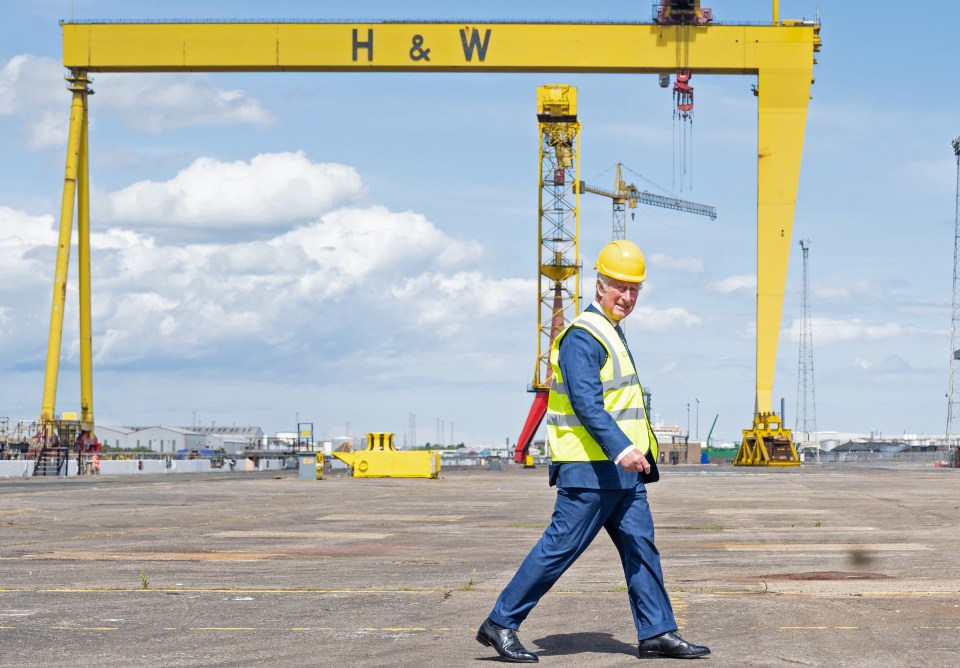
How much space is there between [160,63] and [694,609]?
42.0 meters

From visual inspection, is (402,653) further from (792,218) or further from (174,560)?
(792,218)

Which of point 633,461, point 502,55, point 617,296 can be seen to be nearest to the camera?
point 633,461

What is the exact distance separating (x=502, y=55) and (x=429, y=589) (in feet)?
127

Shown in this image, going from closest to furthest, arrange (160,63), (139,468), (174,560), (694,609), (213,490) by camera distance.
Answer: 1. (694,609)
2. (174,560)
3. (213,490)
4. (160,63)
5. (139,468)

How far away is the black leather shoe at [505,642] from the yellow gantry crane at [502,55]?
4083cm

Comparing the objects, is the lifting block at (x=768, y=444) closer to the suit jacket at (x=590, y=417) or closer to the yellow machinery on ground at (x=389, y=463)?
the yellow machinery on ground at (x=389, y=463)

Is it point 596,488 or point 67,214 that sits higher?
point 67,214

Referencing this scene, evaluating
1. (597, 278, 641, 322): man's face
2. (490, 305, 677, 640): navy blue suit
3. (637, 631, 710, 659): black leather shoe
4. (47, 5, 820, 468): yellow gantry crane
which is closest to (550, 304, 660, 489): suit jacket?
(490, 305, 677, 640): navy blue suit

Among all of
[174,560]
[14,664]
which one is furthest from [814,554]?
[14,664]

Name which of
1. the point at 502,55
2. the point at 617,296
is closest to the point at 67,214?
the point at 502,55

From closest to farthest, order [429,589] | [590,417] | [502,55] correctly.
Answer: [590,417], [429,589], [502,55]

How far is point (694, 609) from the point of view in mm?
7363

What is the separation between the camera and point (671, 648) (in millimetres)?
5684

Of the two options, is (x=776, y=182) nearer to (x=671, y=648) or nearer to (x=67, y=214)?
(x=67, y=214)
